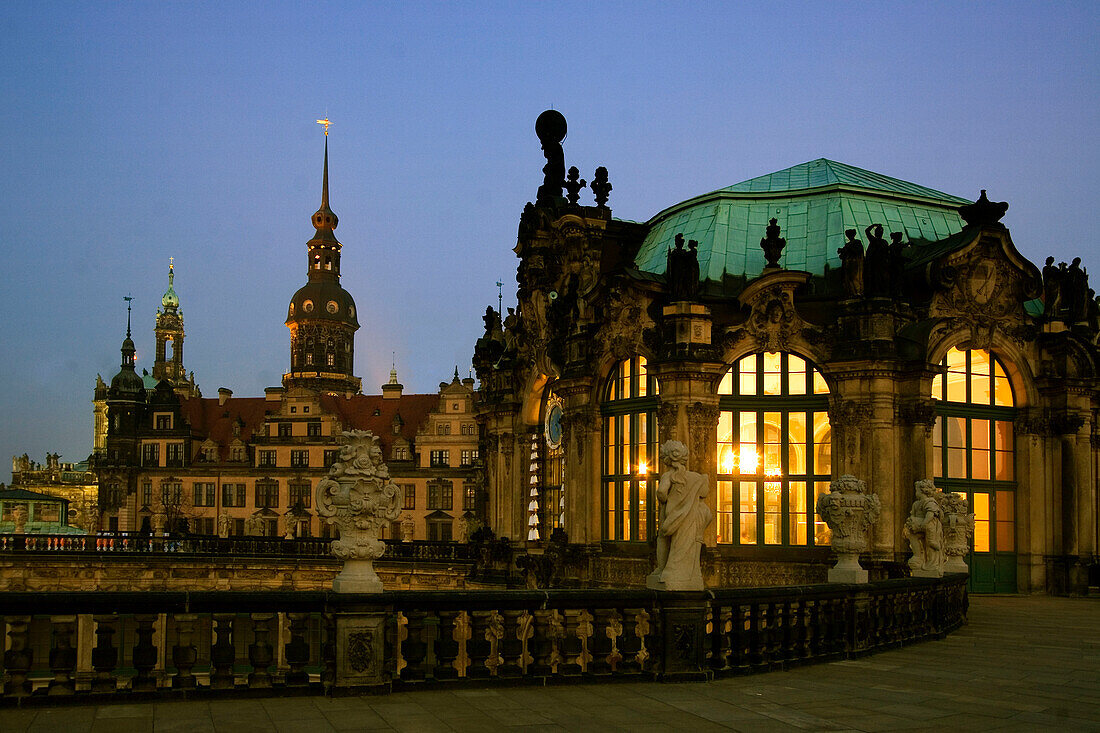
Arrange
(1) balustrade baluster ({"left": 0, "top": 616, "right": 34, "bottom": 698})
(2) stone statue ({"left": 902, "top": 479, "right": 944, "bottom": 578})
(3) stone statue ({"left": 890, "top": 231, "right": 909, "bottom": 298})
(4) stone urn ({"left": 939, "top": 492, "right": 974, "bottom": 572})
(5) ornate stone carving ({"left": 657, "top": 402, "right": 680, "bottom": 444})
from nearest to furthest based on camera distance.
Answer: (1) balustrade baluster ({"left": 0, "top": 616, "right": 34, "bottom": 698}) → (2) stone statue ({"left": 902, "top": 479, "right": 944, "bottom": 578}) → (4) stone urn ({"left": 939, "top": 492, "right": 974, "bottom": 572}) → (3) stone statue ({"left": 890, "top": 231, "right": 909, "bottom": 298}) → (5) ornate stone carving ({"left": 657, "top": 402, "right": 680, "bottom": 444})

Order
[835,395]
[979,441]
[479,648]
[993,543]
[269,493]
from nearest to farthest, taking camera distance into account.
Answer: [479,648] → [835,395] → [993,543] → [979,441] → [269,493]

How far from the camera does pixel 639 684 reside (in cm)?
1318

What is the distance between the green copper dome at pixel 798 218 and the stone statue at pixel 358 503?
21.2 metres

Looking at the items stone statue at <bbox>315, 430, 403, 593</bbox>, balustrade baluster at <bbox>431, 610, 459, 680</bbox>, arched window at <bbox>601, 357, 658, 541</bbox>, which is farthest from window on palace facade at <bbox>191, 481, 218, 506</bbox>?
balustrade baluster at <bbox>431, 610, 459, 680</bbox>

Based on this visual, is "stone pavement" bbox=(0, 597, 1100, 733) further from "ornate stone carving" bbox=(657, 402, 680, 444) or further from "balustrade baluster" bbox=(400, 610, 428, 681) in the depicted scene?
"ornate stone carving" bbox=(657, 402, 680, 444)

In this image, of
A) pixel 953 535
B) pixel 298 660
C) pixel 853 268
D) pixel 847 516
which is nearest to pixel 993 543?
pixel 853 268

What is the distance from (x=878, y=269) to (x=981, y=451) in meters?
5.63

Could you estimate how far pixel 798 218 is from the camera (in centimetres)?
3419

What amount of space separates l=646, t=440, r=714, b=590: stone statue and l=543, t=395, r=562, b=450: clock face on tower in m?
22.6

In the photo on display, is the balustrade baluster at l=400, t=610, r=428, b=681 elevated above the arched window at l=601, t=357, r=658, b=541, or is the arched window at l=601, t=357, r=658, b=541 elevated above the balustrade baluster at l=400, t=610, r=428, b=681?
the arched window at l=601, t=357, r=658, b=541

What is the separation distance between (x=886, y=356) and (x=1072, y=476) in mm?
6360

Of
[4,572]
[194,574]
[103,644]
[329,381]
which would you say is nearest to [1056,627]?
[103,644]

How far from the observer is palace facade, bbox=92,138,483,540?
84.6 meters

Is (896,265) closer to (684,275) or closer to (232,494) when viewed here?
(684,275)
